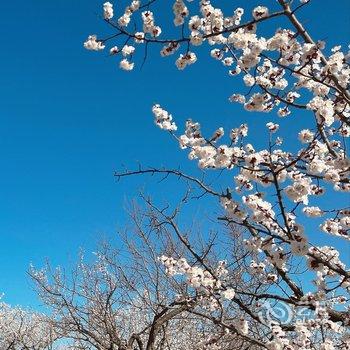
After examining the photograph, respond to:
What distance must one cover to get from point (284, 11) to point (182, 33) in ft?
2.94

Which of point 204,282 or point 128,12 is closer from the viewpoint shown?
point 128,12

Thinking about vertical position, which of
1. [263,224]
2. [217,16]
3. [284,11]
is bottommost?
[263,224]

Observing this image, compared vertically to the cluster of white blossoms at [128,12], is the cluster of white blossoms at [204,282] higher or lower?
lower

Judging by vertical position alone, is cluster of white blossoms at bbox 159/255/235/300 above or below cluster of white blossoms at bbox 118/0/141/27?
below

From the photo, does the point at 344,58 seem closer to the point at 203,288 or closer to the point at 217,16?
the point at 217,16

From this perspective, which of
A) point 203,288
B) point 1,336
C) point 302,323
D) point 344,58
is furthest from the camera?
point 1,336

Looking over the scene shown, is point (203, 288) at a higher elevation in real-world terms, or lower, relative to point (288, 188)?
lower

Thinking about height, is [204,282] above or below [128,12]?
below

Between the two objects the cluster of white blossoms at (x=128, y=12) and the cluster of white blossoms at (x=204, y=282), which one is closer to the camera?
the cluster of white blossoms at (x=128, y=12)

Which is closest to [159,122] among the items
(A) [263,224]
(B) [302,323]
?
(A) [263,224]

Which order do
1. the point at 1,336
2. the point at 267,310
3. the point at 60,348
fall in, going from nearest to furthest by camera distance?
the point at 267,310 → the point at 1,336 → the point at 60,348

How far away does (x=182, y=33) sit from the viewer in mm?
3936

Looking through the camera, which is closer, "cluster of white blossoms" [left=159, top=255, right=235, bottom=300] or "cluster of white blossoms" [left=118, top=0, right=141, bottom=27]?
"cluster of white blossoms" [left=118, top=0, right=141, bottom=27]

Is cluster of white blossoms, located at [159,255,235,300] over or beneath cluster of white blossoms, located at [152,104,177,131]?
beneath
